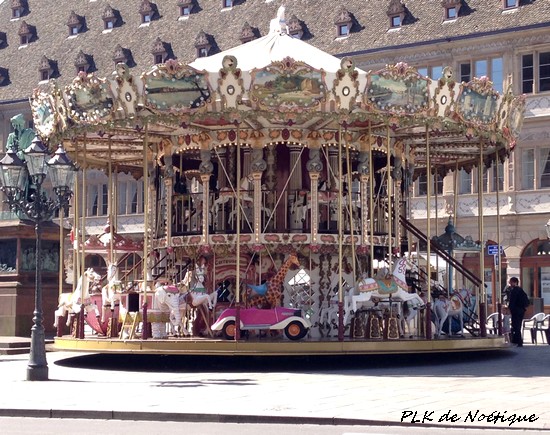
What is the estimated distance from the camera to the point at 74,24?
2790 inches

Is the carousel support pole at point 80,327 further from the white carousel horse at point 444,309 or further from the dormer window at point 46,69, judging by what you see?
the dormer window at point 46,69

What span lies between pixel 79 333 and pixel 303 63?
26.2 feet

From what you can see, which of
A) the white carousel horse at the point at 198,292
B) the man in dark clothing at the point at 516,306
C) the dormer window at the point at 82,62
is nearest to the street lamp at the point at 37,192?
the white carousel horse at the point at 198,292

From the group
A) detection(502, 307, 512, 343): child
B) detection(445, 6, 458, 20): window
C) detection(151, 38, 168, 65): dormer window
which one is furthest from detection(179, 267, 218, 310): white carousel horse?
detection(151, 38, 168, 65): dormer window

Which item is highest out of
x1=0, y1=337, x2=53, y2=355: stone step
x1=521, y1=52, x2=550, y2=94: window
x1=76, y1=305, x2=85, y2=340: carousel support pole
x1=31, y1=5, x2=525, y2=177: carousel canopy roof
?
x1=521, y1=52, x2=550, y2=94: window

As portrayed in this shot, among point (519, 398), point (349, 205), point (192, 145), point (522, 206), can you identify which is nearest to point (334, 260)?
point (349, 205)

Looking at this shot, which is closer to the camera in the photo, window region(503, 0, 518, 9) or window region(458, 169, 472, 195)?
window region(503, 0, 518, 9)

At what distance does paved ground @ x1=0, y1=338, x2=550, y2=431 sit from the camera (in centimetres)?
1538

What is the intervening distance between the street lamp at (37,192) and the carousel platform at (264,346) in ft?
8.18

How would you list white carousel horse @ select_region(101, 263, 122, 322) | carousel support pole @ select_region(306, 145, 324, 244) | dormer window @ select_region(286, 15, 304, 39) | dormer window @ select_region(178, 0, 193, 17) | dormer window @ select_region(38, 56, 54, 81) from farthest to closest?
dormer window @ select_region(38, 56, 54, 81) < dormer window @ select_region(178, 0, 193, 17) < dormer window @ select_region(286, 15, 304, 39) < white carousel horse @ select_region(101, 263, 122, 322) < carousel support pole @ select_region(306, 145, 324, 244)

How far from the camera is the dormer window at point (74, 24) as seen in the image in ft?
231

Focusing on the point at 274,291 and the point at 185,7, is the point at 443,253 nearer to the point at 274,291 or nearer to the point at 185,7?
the point at 274,291

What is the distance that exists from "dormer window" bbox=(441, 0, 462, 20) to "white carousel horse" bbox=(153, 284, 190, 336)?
1298 inches

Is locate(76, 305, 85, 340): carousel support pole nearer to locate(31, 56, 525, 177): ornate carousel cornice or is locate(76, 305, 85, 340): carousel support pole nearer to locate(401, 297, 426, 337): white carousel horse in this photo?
locate(31, 56, 525, 177): ornate carousel cornice
